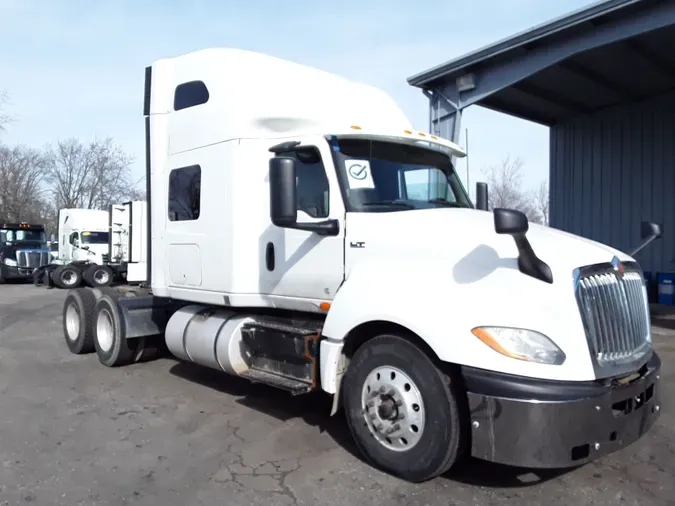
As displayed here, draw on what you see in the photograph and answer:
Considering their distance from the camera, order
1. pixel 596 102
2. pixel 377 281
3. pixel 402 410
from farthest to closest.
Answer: pixel 596 102 → pixel 377 281 → pixel 402 410

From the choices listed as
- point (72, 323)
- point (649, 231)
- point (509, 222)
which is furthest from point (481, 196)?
point (72, 323)

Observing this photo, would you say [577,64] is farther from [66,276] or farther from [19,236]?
[19,236]

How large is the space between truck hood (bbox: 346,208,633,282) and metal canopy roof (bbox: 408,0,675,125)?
5798 mm

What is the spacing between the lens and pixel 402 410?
4191mm

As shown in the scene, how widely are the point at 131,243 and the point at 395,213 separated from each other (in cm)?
611

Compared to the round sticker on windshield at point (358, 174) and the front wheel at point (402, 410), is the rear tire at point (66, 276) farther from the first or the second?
the front wheel at point (402, 410)

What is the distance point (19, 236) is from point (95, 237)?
567 centimetres

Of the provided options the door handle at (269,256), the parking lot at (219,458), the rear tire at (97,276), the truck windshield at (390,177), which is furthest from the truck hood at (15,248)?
the truck windshield at (390,177)

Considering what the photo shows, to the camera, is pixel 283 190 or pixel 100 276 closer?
pixel 283 190

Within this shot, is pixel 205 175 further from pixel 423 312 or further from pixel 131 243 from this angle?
pixel 131 243

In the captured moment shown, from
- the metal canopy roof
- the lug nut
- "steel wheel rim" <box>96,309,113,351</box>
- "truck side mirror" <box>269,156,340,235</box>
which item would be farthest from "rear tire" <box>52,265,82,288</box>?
the lug nut

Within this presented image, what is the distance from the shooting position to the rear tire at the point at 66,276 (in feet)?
73.8

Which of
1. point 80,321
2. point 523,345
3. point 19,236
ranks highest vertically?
point 19,236

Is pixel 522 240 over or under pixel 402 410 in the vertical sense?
over
